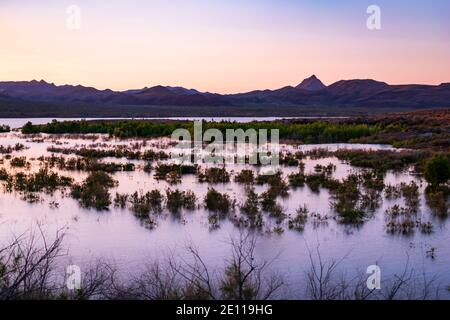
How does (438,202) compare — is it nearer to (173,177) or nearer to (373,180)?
(373,180)

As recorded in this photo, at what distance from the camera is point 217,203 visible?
1570 centimetres

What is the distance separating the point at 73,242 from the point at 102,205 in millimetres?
3754

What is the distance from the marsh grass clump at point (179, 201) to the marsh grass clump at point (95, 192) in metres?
1.69

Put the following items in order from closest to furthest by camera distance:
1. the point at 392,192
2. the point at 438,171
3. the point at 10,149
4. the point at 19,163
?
1. the point at 392,192
2. the point at 438,171
3. the point at 19,163
4. the point at 10,149

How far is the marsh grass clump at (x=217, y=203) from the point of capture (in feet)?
51.1

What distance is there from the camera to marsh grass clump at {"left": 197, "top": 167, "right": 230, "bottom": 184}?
818 inches

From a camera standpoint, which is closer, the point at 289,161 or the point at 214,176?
the point at 214,176

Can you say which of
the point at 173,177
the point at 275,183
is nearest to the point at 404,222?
the point at 275,183

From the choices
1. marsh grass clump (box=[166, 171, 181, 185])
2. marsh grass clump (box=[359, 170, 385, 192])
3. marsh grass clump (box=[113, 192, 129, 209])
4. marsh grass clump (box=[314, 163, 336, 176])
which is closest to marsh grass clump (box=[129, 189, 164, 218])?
marsh grass clump (box=[113, 192, 129, 209])

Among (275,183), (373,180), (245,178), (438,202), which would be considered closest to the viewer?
(438,202)

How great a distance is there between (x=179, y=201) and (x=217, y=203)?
1.15 m

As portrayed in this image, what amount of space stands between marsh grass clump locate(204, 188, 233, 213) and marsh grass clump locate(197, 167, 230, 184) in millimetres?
4489
